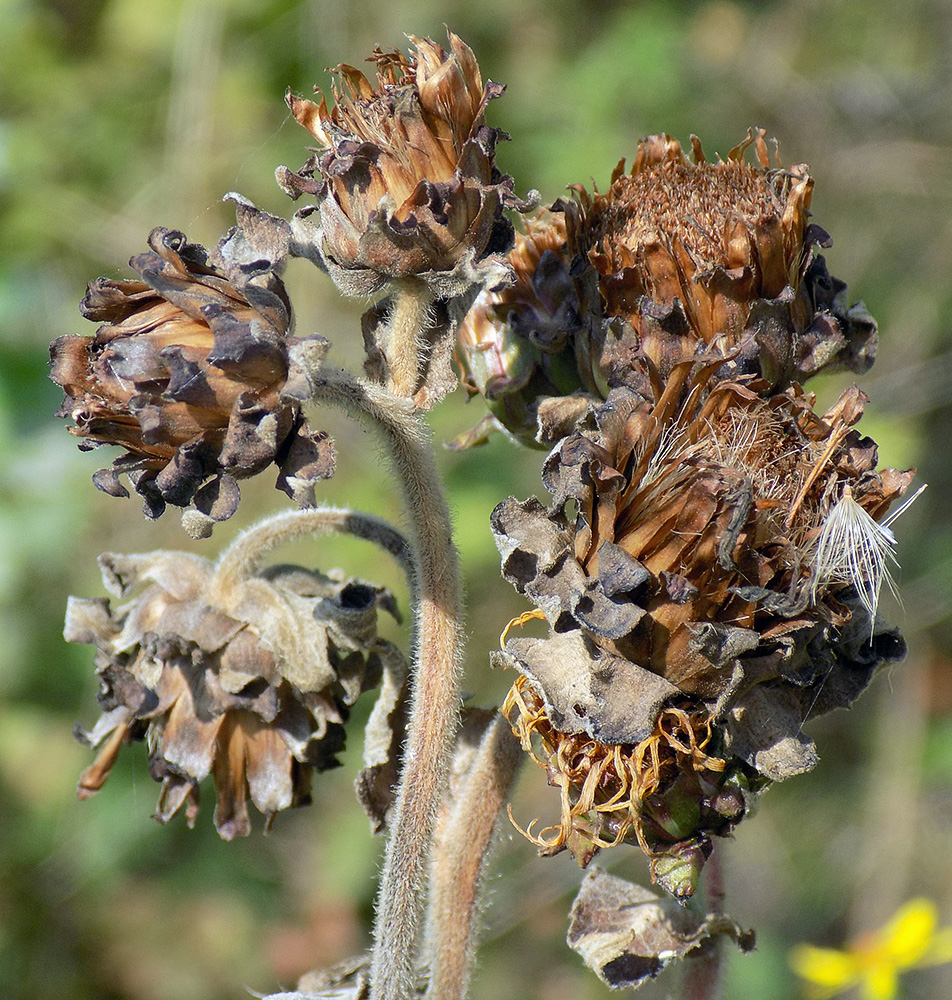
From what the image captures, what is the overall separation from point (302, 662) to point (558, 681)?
1.89 ft

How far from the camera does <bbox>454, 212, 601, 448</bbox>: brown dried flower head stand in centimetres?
192

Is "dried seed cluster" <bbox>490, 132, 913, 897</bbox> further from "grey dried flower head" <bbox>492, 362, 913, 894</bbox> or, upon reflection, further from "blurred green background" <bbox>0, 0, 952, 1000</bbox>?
"blurred green background" <bbox>0, 0, 952, 1000</bbox>

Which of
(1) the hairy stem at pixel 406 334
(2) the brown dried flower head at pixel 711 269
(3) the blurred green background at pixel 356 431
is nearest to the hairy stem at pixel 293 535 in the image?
(1) the hairy stem at pixel 406 334

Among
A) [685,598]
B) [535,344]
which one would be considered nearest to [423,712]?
[685,598]

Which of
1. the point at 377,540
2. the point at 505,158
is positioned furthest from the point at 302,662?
the point at 505,158

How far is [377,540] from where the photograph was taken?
1.99m

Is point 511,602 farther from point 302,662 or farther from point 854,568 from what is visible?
point 854,568

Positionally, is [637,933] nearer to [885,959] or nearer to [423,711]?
[423,711]

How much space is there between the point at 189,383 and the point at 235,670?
2.20 feet

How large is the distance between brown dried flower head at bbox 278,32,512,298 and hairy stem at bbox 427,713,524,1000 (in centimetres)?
83

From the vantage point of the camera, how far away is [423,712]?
6.04 ft

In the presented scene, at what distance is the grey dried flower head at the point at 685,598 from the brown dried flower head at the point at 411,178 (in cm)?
37

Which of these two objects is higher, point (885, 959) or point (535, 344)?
point (535, 344)

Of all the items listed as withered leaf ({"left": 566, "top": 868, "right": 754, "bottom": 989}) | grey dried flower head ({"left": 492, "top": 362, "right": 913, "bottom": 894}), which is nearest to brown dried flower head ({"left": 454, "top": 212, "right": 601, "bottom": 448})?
grey dried flower head ({"left": 492, "top": 362, "right": 913, "bottom": 894})
